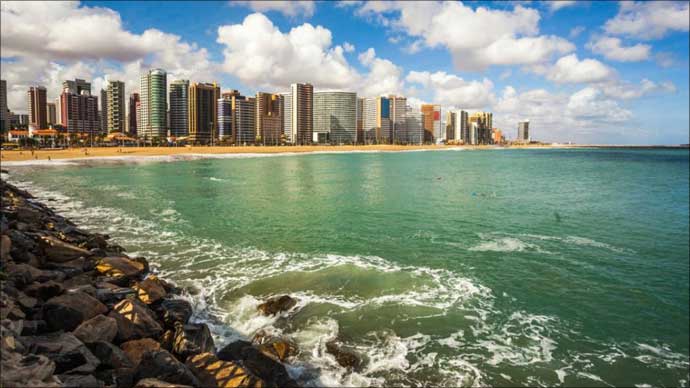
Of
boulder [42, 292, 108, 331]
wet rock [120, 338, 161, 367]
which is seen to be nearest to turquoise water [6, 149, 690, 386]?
wet rock [120, 338, 161, 367]

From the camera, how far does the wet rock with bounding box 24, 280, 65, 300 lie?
930 cm

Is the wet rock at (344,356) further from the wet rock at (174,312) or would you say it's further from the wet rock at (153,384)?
the wet rock at (153,384)

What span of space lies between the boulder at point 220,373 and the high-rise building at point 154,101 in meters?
204

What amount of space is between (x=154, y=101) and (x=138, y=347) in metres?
208

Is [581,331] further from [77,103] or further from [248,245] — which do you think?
[77,103]

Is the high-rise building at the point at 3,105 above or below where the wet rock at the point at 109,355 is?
above

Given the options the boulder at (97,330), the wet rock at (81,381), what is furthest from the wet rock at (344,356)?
the wet rock at (81,381)

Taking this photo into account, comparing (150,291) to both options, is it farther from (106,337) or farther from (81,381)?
(81,381)

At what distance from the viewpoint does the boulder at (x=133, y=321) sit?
27.2 feet

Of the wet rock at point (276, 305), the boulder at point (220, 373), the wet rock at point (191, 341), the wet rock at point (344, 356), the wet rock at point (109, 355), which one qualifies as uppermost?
the wet rock at point (109, 355)

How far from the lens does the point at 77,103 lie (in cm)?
18925

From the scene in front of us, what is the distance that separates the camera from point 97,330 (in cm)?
760

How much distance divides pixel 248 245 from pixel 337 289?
7.56m

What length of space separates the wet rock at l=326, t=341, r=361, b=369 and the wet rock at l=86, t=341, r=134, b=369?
4450 mm
